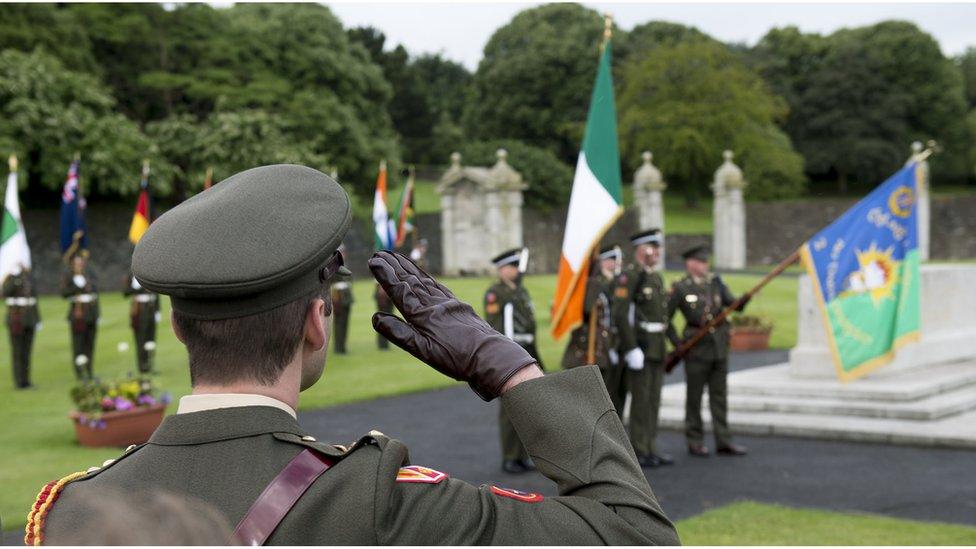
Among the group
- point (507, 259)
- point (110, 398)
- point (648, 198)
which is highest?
point (648, 198)

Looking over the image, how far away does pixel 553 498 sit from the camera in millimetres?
1801

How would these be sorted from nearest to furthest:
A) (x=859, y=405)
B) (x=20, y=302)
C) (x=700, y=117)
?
1. (x=859, y=405)
2. (x=20, y=302)
3. (x=700, y=117)

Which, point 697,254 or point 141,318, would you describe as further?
point 141,318

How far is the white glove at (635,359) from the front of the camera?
1029cm

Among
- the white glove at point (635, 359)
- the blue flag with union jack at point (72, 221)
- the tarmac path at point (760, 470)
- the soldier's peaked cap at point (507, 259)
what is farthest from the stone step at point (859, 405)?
the blue flag with union jack at point (72, 221)

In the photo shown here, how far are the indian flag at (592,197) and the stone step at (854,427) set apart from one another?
3315 mm

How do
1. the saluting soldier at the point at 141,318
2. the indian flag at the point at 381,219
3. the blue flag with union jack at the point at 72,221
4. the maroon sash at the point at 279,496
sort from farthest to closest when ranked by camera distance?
the indian flag at the point at 381,219
the saluting soldier at the point at 141,318
the blue flag with union jack at the point at 72,221
the maroon sash at the point at 279,496

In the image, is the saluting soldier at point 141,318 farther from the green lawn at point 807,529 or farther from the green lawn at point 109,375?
the green lawn at point 807,529

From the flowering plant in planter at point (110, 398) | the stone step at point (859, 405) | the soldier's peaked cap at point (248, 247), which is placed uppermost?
the soldier's peaked cap at point (248, 247)

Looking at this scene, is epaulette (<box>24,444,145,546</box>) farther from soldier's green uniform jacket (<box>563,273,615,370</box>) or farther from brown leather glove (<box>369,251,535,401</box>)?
soldier's green uniform jacket (<box>563,273,615,370</box>)

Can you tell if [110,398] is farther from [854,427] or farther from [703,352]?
[854,427]

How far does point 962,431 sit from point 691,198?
155 ft

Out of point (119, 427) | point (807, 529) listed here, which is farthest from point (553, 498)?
point (119, 427)

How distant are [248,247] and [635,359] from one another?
865 centimetres
